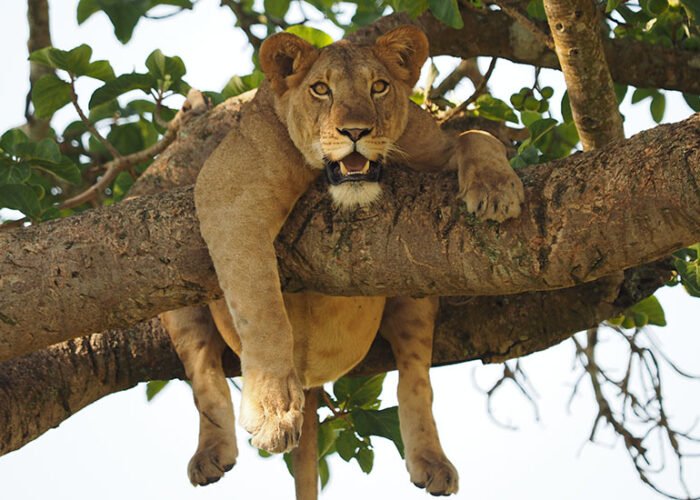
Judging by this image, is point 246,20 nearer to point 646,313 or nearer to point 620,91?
point 620,91

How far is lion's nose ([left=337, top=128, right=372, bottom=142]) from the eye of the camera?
3613 mm

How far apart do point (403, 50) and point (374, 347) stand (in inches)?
50.2

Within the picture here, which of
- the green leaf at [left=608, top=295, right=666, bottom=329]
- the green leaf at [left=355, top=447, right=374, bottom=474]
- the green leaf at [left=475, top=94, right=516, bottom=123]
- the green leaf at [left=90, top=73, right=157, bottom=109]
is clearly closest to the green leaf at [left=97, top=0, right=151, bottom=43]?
the green leaf at [left=90, top=73, right=157, bottom=109]

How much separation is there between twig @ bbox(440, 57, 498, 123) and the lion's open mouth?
4.22ft

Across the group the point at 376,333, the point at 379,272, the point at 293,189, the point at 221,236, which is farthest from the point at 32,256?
the point at 376,333

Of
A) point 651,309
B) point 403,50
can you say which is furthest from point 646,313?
point 403,50

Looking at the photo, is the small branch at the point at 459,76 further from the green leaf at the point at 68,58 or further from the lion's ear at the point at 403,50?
the green leaf at the point at 68,58

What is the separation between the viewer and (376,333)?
4.43 metres

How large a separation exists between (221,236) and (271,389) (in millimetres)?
520

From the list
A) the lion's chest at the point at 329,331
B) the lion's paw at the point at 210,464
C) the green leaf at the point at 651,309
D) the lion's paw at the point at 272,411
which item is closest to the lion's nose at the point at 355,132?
the lion's chest at the point at 329,331

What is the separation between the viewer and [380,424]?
15.4ft

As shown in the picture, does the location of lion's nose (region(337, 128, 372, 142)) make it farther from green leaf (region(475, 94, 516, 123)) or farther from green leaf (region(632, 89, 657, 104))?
green leaf (region(632, 89, 657, 104))

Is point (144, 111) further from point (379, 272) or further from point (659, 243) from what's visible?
point (659, 243)

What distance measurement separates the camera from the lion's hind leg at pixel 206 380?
4152 mm
